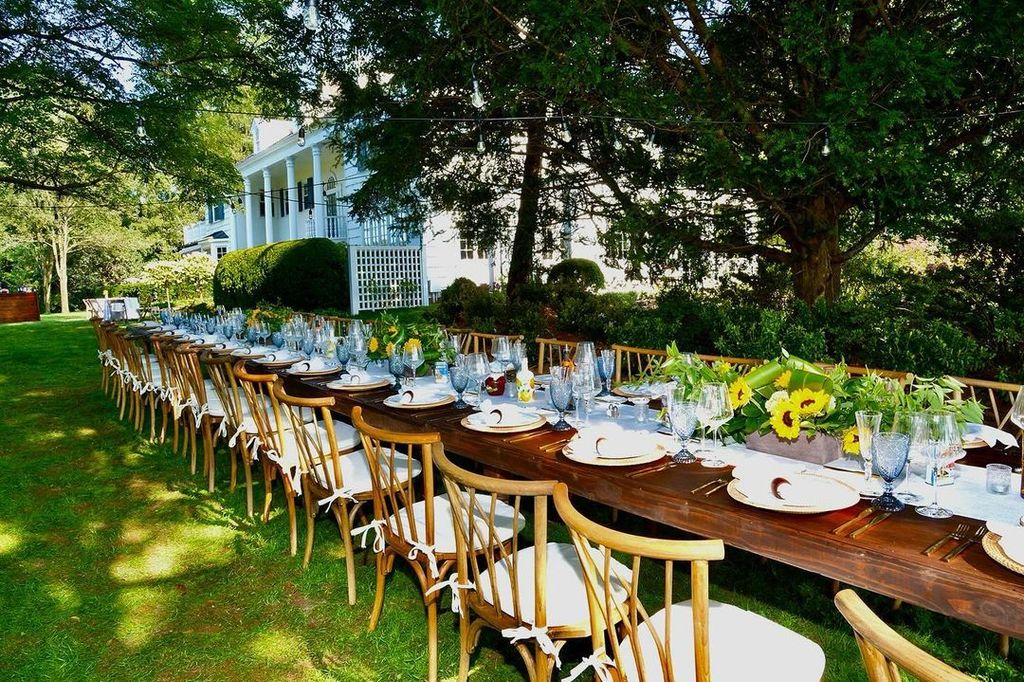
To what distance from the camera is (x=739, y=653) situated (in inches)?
67.9

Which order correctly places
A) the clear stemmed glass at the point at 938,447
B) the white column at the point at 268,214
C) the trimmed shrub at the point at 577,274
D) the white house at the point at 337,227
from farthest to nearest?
the white column at the point at 268,214 < the white house at the point at 337,227 < the trimmed shrub at the point at 577,274 < the clear stemmed glass at the point at 938,447

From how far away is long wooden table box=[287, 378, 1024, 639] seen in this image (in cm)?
134

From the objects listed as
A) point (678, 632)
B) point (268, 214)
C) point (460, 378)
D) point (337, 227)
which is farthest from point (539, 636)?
A: point (268, 214)

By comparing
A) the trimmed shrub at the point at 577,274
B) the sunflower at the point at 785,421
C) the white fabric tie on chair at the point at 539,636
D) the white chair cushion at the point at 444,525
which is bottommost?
the white fabric tie on chair at the point at 539,636

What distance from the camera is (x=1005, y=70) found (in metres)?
5.42

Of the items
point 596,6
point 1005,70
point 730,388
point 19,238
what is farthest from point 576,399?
point 19,238

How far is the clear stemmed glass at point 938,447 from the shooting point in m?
1.62

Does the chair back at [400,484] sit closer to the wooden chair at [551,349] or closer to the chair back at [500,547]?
the chair back at [500,547]

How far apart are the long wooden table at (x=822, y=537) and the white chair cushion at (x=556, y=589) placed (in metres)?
0.24

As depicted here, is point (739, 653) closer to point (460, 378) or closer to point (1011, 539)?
point (1011, 539)

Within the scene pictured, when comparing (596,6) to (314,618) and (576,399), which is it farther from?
(314,618)

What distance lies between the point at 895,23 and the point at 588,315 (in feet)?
13.3

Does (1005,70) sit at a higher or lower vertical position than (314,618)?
higher

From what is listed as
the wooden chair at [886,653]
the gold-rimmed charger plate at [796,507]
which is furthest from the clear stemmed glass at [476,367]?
the wooden chair at [886,653]
